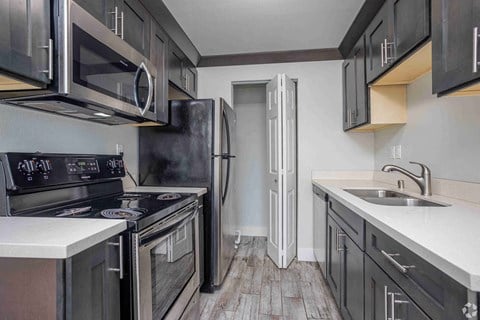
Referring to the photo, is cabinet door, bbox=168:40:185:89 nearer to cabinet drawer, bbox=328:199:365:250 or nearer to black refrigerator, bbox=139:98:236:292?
black refrigerator, bbox=139:98:236:292

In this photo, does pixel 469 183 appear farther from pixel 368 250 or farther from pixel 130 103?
pixel 130 103

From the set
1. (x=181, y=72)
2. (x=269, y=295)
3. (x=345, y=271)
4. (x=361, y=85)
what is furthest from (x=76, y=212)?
→ (x=361, y=85)

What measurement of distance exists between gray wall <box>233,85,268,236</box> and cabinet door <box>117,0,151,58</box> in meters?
2.27

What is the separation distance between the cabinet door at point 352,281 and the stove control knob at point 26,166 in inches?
64.0

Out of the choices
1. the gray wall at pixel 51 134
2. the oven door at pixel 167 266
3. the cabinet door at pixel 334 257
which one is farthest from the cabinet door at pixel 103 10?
the cabinet door at pixel 334 257

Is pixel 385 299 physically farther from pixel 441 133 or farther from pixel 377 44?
pixel 377 44

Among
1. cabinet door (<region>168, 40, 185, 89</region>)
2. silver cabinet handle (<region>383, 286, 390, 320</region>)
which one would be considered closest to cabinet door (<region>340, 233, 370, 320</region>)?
silver cabinet handle (<region>383, 286, 390, 320</region>)

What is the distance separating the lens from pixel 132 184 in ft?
7.32

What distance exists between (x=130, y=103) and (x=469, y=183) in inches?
74.6

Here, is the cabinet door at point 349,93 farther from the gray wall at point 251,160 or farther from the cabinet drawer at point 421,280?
the cabinet drawer at point 421,280

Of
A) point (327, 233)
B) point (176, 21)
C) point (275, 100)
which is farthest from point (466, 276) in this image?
point (176, 21)

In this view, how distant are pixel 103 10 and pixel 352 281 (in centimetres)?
198

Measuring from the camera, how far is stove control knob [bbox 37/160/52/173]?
1262 millimetres

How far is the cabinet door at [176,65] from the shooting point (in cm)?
229
